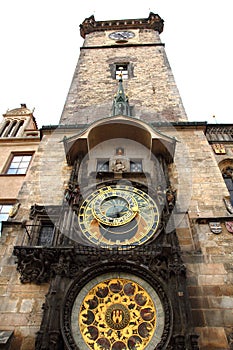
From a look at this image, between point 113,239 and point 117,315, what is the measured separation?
1.64 meters

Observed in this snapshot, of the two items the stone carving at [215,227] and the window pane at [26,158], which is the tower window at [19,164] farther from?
the stone carving at [215,227]

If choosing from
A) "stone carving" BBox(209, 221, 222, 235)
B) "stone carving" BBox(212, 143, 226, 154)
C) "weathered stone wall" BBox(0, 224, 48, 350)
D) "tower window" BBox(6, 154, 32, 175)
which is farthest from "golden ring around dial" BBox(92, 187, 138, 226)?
"stone carving" BBox(212, 143, 226, 154)

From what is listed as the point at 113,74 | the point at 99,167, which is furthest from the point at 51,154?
the point at 113,74

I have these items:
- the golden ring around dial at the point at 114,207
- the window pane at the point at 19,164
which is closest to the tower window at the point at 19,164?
the window pane at the point at 19,164

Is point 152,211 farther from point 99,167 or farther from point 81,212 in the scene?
point 99,167

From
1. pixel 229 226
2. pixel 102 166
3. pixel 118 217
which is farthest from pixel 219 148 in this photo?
pixel 118 217

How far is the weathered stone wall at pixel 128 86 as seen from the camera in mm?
12289

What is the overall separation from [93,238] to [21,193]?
2743 mm

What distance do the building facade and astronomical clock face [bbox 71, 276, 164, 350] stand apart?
2 centimetres

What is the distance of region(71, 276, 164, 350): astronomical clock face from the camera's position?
5.32 m

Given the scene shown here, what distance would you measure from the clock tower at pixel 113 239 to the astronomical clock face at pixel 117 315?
16 millimetres

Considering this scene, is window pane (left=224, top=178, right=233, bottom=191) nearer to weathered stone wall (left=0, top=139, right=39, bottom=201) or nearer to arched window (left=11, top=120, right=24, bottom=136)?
weathered stone wall (left=0, top=139, right=39, bottom=201)

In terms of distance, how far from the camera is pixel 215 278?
20.8 ft

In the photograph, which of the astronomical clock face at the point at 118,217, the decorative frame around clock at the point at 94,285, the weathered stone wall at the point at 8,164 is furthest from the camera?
the weathered stone wall at the point at 8,164
